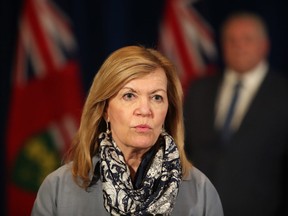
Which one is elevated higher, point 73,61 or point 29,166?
point 73,61

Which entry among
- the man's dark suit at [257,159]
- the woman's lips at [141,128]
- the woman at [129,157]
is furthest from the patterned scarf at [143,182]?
the man's dark suit at [257,159]

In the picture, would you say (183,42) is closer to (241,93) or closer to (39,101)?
(241,93)

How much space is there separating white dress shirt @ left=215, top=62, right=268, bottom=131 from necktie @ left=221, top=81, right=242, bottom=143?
0.02 metres

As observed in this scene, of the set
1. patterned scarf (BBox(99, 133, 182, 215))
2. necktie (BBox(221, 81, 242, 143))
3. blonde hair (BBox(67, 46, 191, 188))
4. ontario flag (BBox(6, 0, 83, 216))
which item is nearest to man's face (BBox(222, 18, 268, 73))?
necktie (BBox(221, 81, 242, 143))

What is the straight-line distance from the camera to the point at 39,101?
4.63 metres

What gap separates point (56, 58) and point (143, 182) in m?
2.39

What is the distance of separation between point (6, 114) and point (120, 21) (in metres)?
0.94

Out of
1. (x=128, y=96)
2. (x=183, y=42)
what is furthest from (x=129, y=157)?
(x=183, y=42)

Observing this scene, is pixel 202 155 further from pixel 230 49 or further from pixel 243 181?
pixel 230 49

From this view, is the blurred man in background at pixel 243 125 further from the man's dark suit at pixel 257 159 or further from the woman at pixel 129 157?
the woman at pixel 129 157

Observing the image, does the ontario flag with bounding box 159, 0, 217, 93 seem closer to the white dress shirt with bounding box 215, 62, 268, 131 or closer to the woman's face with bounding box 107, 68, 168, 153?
the white dress shirt with bounding box 215, 62, 268, 131

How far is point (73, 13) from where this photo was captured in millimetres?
4512

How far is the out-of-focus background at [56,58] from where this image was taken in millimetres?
4492

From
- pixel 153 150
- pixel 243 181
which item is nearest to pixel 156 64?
pixel 153 150
